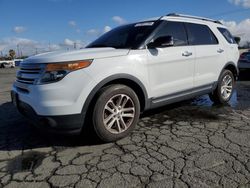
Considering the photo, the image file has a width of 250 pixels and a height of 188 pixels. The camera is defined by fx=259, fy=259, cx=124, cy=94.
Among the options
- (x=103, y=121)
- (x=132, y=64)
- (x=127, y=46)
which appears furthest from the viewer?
(x=127, y=46)

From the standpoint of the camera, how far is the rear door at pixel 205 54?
4879 mm

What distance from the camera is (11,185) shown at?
8.76 feet

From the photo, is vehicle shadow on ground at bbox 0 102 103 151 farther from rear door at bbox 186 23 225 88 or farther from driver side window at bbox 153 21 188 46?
rear door at bbox 186 23 225 88

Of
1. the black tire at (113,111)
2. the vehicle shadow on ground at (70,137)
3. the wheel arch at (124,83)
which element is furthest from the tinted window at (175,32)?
the vehicle shadow on ground at (70,137)

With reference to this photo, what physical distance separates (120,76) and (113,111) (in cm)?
51

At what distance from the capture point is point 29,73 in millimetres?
3561

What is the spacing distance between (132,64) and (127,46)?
438mm

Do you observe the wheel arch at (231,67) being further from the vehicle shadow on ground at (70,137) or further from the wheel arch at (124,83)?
the wheel arch at (124,83)

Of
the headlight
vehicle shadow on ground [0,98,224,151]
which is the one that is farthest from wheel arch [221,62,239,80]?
the headlight

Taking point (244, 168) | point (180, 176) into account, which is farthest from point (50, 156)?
point (244, 168)

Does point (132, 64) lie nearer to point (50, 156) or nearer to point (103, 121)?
point (103, 121)

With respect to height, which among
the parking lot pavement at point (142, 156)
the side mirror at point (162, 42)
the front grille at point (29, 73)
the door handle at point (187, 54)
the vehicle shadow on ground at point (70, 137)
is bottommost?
the parking lot pavement at point (142, 156)

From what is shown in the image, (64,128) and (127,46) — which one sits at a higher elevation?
(127,46)

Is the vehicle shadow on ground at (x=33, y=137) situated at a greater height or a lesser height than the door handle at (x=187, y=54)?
lesser
